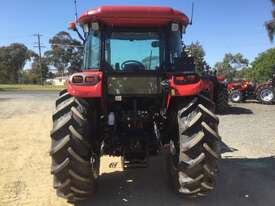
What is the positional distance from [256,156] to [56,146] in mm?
4864

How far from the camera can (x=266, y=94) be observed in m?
23.0

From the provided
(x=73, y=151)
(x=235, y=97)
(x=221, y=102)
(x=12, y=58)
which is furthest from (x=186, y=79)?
(x=12, y=58)

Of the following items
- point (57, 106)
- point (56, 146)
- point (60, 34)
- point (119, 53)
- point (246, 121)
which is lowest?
point (246, 121)


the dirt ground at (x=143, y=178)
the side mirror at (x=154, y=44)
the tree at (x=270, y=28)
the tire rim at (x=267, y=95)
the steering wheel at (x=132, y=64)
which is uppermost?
the tree at (x=270, y=28)

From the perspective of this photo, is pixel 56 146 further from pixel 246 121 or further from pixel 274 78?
pixel 274 78

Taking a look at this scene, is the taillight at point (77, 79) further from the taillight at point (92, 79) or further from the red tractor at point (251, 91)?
the red tractor at point (251, 91)

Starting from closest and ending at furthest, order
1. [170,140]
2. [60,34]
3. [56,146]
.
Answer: [56,146], [170,140], [60,34]

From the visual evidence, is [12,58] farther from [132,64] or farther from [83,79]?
[83,79]

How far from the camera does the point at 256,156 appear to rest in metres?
9.06

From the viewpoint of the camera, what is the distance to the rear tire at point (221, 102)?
60.7ft

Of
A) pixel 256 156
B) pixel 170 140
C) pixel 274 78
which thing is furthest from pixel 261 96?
pixel 170 140

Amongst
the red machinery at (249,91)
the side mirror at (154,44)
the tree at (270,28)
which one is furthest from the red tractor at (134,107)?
the tree at (270,28)

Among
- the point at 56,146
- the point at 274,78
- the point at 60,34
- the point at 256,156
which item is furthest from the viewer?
the point at 60,34

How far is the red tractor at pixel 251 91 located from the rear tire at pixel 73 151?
60.6ft
